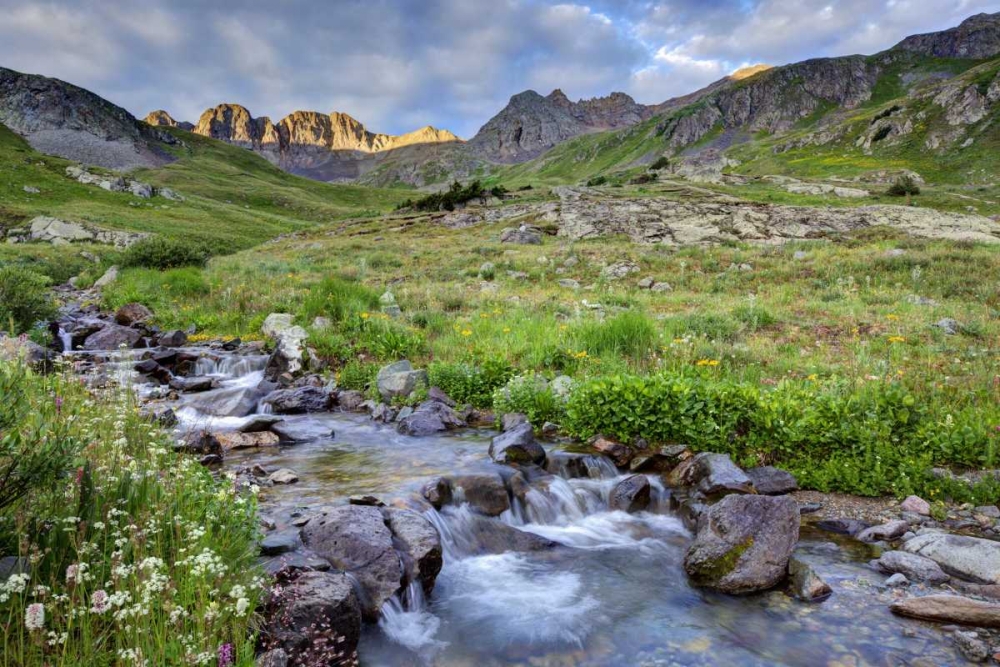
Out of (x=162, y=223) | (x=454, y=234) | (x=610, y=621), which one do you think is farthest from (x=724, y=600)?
(x=162, y=223)

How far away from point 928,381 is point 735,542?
5635 millimetres

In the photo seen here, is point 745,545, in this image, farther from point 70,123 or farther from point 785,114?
point 785,114

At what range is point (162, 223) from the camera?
6625 cm

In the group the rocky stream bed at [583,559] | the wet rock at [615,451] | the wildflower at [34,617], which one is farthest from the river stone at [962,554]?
the wildflower at [34,617]

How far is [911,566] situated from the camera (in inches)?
207

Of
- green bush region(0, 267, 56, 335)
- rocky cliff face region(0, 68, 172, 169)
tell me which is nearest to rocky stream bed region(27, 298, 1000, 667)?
green bush region(0, 267, 56, 335)

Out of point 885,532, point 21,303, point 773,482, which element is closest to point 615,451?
point 773,482

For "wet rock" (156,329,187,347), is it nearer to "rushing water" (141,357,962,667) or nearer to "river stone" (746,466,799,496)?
"rushing water" (141,357,962,667)

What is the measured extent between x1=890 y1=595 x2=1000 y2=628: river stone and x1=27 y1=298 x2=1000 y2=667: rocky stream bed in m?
0.01

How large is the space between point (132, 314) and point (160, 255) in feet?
33.9

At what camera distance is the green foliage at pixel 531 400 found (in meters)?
9.14

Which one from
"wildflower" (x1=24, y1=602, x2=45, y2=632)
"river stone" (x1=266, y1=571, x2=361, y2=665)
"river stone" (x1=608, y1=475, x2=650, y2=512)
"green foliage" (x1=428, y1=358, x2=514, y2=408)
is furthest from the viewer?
"green foliage" (x1=428, y1=358, x2=514, y2=408)

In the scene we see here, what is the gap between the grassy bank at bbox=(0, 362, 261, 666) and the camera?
104 inches

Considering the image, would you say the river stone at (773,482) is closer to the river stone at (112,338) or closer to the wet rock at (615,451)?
the wet rock at (615,451)
